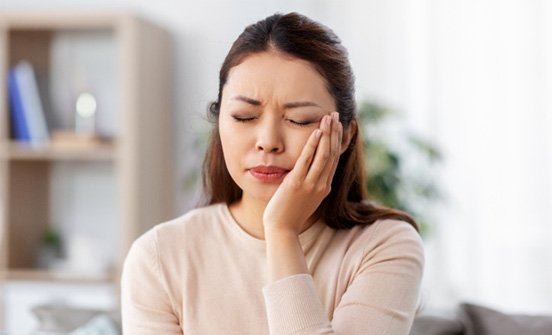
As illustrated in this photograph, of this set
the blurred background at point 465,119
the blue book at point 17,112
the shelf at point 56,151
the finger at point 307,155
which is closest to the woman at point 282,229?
the finger at point 307,155

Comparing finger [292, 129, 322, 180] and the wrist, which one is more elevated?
finger [292, 129, 322, 180]

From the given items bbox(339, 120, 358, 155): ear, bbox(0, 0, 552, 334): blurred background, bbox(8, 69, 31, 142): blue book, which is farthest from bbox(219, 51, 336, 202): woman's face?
bbox(8, 69, 31, 142): blue book

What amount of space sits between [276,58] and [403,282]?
17.2 inches

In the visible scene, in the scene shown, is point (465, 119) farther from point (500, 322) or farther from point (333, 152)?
point (333, 152)

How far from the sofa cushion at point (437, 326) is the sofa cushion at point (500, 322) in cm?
3

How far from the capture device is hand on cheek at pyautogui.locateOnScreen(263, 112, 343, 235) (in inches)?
64.0

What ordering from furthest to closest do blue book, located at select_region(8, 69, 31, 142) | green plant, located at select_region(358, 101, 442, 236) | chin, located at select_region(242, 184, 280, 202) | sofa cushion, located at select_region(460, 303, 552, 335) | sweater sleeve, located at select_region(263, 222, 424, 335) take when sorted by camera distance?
blue book, located at select_region(8, 69, 31, 142) < green plant, located at select_region(358, 101, 442, 236) < sofa cushion, located at select_region(460, 303, 552, 335) < chin, located at select_region(242, 184, 280, 202) < sweater sleeve, located at select_region(263, 222, 424, 335)

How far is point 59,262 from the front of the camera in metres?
4.55

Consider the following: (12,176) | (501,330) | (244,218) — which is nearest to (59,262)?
(12,176)

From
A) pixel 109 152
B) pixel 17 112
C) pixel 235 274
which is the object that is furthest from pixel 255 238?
pixel 17 112

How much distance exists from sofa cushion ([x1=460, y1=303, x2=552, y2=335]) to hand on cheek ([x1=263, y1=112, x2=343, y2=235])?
1.06m

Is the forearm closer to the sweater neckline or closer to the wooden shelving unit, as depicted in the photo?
the sweater neckline

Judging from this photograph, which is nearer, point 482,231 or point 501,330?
point 501,330

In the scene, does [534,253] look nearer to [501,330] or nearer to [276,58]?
[501,330]
